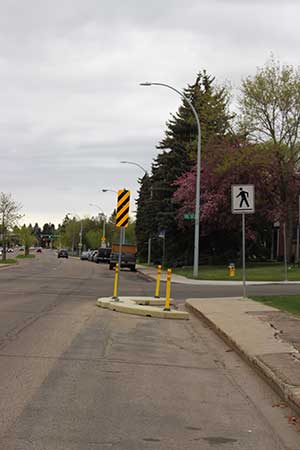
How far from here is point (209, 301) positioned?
18547 mm

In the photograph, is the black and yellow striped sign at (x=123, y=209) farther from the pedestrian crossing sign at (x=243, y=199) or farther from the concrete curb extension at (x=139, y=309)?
the pedestrian crossing sign at (x=243, y=199)

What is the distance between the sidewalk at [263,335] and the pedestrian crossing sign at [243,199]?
265 cm

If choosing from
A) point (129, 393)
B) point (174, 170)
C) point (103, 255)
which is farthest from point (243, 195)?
point (103, 255)

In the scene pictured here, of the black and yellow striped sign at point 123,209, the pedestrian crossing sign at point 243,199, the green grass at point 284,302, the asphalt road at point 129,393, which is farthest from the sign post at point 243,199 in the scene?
the asphalt road at point 129,393

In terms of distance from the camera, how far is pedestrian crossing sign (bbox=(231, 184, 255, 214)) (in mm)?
17312

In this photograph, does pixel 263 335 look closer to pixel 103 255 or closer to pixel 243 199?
pixel 243 199

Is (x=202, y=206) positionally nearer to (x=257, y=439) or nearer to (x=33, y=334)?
(x=33, y=334)

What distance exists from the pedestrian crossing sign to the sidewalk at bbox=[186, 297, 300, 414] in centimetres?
265

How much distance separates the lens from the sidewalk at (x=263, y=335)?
25.5 ft

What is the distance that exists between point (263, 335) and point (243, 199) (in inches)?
262

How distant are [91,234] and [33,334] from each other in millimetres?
120491

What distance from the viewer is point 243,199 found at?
17.4 meters

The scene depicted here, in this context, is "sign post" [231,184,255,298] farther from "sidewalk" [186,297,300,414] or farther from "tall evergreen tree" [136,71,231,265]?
"tall evergreen tree" [136,71,231,265]

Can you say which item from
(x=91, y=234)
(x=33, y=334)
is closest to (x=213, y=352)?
(x=33, y=334)
